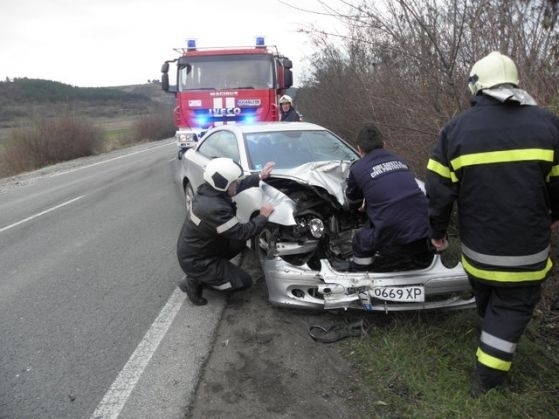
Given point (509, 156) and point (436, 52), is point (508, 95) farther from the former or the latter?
point (436, 52)

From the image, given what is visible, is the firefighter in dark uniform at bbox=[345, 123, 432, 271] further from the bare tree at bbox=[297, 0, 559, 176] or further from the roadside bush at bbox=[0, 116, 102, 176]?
the roadside bush at bbox=[0, 116, 102, 176]

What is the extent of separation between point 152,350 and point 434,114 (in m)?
4.06

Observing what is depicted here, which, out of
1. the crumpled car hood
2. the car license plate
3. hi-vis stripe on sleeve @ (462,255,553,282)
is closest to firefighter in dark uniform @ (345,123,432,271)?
the car license plate

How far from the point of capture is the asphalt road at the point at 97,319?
122 inches

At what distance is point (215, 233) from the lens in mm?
4359

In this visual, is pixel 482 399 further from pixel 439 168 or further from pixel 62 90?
pixel 62 90

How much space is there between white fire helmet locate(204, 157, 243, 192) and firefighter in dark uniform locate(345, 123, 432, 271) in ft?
3.27

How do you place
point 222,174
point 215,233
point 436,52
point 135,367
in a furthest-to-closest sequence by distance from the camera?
point 436,52
point 215,233
point 222,174
point 135,367

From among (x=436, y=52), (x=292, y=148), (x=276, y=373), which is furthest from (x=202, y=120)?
(x=276, y=373)

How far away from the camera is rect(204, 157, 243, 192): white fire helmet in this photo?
4164 mm

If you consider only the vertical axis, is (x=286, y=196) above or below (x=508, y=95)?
below

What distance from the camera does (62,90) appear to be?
8994cm

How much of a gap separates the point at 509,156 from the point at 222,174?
2.29 metres

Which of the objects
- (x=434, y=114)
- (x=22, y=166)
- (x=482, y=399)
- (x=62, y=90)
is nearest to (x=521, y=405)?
(x=482, y=399)
